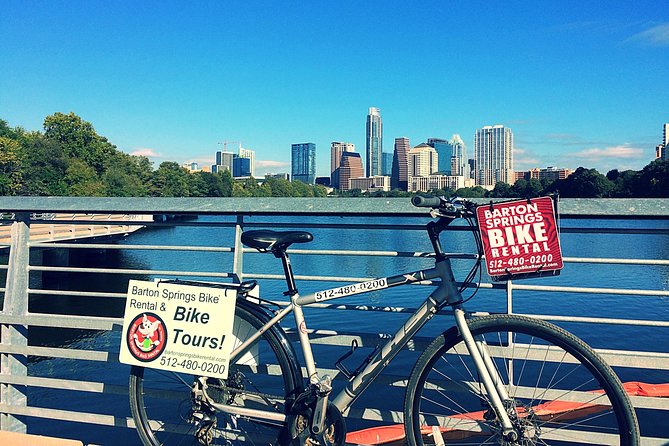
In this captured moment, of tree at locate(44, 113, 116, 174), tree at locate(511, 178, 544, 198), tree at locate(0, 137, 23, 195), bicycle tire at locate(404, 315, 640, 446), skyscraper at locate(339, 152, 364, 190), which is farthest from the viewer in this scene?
skyscraper at locate(339, 152, 364, 190)

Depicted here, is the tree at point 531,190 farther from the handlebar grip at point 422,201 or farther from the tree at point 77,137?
the tree at point 77,137

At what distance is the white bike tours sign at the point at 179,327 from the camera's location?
2574mm


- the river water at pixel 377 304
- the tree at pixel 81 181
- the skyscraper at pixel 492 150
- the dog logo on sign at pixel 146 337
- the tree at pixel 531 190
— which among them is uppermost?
the skyscraper at pixel 492 150

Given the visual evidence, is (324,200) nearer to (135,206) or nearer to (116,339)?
(135,206)

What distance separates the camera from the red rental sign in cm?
216

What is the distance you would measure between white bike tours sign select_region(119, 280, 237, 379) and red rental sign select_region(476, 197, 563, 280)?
1198 millimetres

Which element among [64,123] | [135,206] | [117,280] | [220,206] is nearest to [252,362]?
[220,206]

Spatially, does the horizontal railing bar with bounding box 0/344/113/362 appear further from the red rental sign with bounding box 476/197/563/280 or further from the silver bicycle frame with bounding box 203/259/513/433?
the red rental sign with bounding box 476/197/563/280

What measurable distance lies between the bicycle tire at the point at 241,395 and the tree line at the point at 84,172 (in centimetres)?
3632

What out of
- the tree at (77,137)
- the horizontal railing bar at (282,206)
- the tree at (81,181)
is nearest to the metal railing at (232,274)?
the horizontal railing bar at (282,206)

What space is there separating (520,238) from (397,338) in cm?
66

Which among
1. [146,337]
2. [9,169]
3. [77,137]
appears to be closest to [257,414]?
[146,337]

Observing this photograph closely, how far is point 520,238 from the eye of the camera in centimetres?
219

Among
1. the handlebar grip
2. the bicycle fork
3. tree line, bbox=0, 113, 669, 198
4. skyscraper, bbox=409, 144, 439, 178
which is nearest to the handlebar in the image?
the handlebar grip
